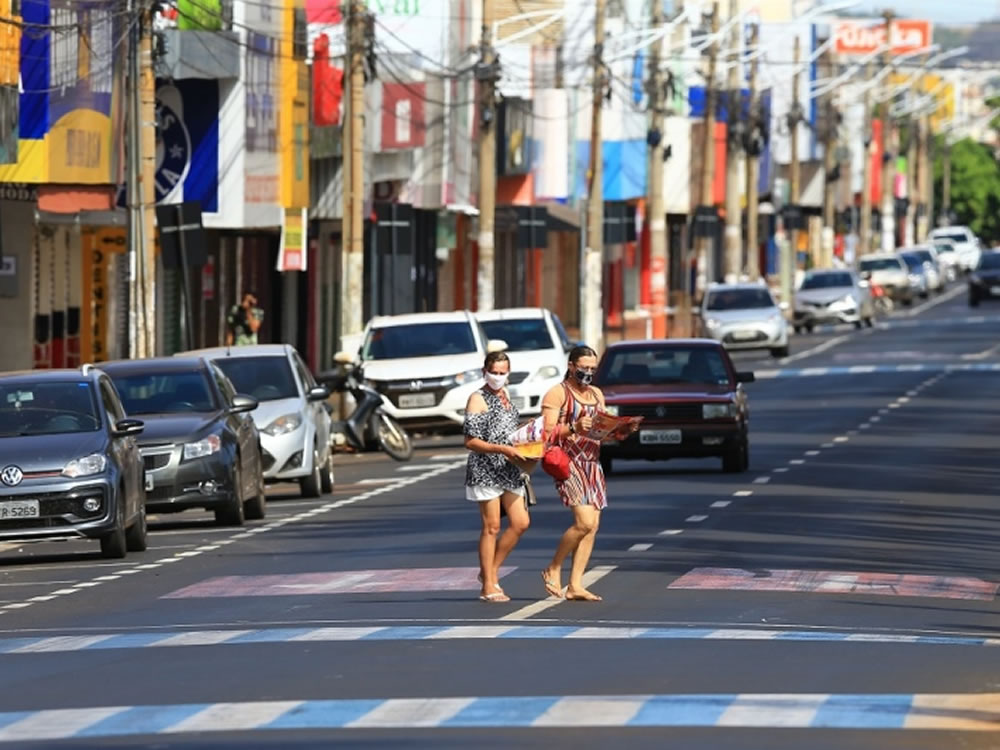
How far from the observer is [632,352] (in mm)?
35469

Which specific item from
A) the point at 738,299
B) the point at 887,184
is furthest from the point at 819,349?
the point at 887,184

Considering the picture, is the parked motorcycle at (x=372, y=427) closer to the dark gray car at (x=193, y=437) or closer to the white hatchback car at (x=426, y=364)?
the white hatchback car at (x=426, y=364)

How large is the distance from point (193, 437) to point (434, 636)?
37.3ft

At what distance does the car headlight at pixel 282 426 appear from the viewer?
106 ft

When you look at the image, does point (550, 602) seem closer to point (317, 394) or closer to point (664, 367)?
point (317, 394)

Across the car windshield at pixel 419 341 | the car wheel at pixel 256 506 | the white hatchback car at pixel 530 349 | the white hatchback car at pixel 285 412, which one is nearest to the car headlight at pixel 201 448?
the car wheel at pixel 256 506

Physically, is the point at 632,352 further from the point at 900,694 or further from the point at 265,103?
the point at 900,694

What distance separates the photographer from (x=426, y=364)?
41969mm

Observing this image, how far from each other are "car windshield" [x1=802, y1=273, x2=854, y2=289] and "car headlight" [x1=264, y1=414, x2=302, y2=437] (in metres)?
54.7

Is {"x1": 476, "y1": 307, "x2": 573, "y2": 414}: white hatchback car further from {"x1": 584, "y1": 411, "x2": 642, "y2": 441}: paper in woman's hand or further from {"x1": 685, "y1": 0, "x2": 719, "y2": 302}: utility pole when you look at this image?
{"x1": 685, "y1": 0, "x2": 719, "y2": 302}: utility pole

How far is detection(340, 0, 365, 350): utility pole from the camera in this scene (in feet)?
154

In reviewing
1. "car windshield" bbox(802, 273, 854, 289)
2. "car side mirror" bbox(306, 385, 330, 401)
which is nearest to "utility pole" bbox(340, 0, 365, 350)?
"car side mirror" bbox(306, 385, 330, 401)

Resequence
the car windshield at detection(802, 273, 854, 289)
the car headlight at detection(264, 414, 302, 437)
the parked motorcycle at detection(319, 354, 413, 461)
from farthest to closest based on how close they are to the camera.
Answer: the car windshield at detection(802, 273, 854, 289) → the parked motorcycle at detection(319, 354, 413, 461) → the car headlight at detection(264, 414, 302, 437)

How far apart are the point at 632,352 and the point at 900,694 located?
71.1ft
